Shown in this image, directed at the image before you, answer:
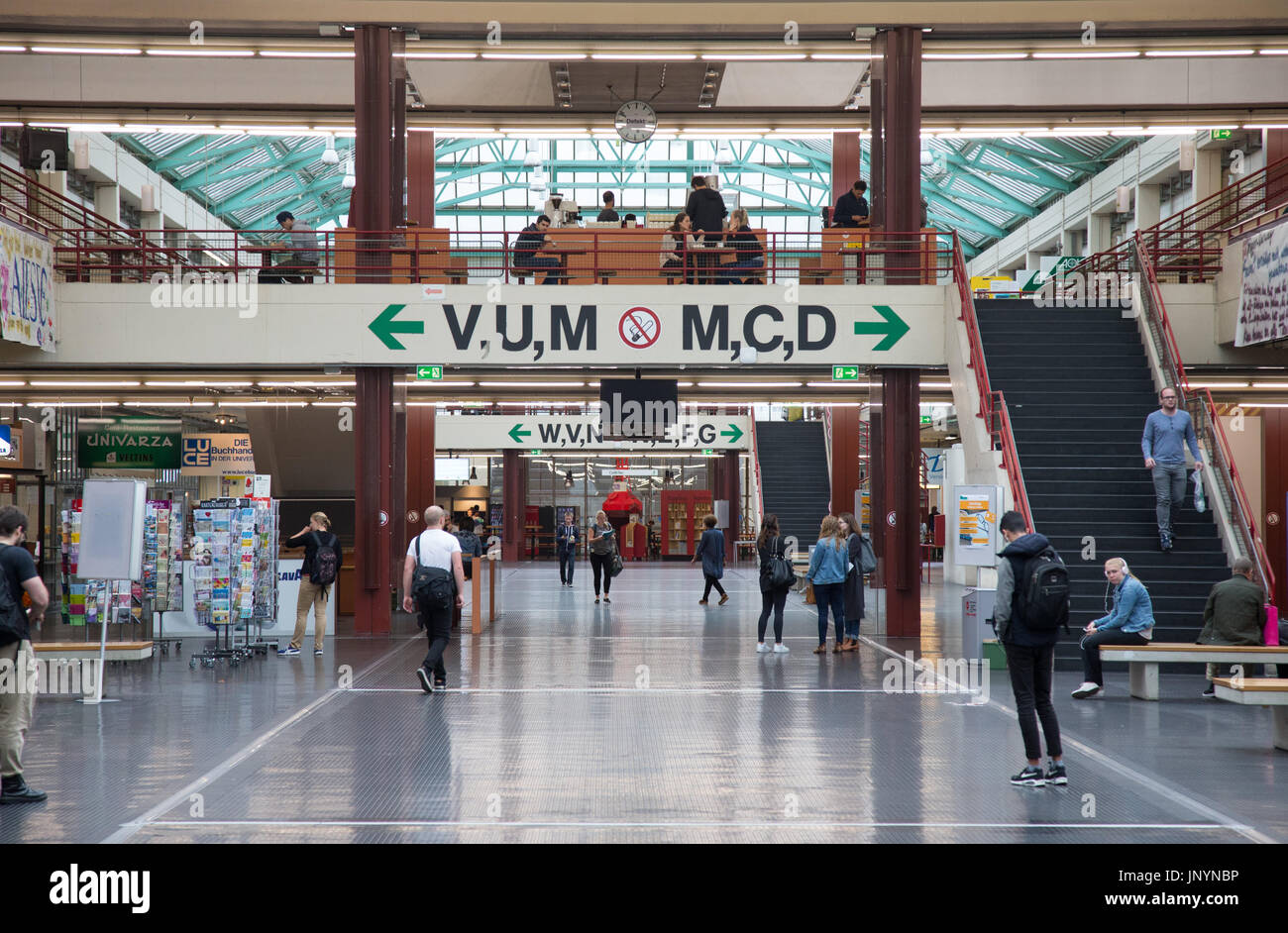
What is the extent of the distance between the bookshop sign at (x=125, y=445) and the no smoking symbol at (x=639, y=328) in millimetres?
9156

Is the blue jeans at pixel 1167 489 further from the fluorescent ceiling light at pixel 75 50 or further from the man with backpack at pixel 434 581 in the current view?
the fluorescent ceiling light at pixel 75 50

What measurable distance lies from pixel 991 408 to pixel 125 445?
1492 cm

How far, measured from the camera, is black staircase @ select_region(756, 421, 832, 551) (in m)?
33.9

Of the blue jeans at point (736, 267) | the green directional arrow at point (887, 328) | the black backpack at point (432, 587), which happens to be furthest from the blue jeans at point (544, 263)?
the black backpack at point (432, 587)

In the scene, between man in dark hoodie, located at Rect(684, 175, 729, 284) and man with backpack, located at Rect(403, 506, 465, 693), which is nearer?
man with backpack, located at Rect(403, 506, 465, 693)

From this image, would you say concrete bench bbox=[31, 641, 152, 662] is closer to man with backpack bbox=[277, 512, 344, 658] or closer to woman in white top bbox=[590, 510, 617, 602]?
man with backpack bbox=[277, 512, 344, 658]

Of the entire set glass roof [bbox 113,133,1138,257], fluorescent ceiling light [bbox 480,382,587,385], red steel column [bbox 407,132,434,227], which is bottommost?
fluorescent ceiling light [bbox 480,382,587,385]

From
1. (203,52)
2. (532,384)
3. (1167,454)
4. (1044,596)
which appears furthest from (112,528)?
(532,384)

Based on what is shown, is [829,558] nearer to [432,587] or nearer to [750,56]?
[432,587]

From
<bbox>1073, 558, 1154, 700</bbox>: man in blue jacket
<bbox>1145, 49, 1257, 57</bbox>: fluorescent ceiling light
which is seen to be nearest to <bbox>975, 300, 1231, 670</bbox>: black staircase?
<bbox>1073, 558, 1154, 700</bbox>: man in blue jacket

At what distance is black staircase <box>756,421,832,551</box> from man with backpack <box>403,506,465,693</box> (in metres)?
20.3

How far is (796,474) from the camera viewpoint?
120ft

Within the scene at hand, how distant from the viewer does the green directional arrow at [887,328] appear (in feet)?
58.3
